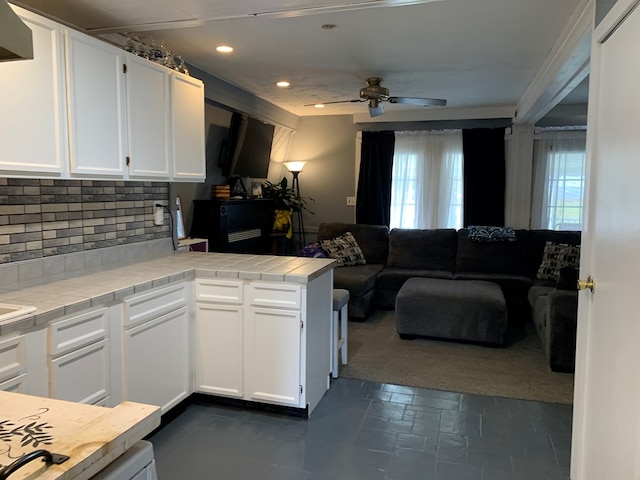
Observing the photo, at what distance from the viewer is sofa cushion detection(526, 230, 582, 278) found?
530 cm

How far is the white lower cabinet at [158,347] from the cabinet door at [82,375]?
0.15 meters

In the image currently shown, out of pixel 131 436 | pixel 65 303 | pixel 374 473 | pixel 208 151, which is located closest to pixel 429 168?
pixel 208 151

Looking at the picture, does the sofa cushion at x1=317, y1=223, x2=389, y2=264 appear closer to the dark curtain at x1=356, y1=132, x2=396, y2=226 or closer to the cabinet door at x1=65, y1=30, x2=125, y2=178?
the dark curtain at x1=356, y1=132, x2=396, y2=226

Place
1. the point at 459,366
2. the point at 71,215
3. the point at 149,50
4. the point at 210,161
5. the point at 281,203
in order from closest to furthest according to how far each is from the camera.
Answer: the point at 71,215 → the point at 149,50 → the point at 459,366 → the point at 210,161 → the point at 281,203

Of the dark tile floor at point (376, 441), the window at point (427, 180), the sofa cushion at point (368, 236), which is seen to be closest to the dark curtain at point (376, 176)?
the window at point (427, 180)

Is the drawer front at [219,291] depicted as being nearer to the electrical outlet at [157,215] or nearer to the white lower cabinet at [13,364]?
the electrical outlet at [157,215]

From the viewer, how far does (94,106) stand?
2.46 metres

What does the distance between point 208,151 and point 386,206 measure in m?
2.59

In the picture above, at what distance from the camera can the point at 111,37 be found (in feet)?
9.91

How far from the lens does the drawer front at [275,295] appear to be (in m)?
2.69

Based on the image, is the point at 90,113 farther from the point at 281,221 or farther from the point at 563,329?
the point at 281,221

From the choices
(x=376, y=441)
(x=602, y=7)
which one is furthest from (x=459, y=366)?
(x=602, y=7)

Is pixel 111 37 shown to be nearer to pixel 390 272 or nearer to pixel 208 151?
pixel 208 151

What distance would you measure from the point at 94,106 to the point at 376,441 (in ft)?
7.57
